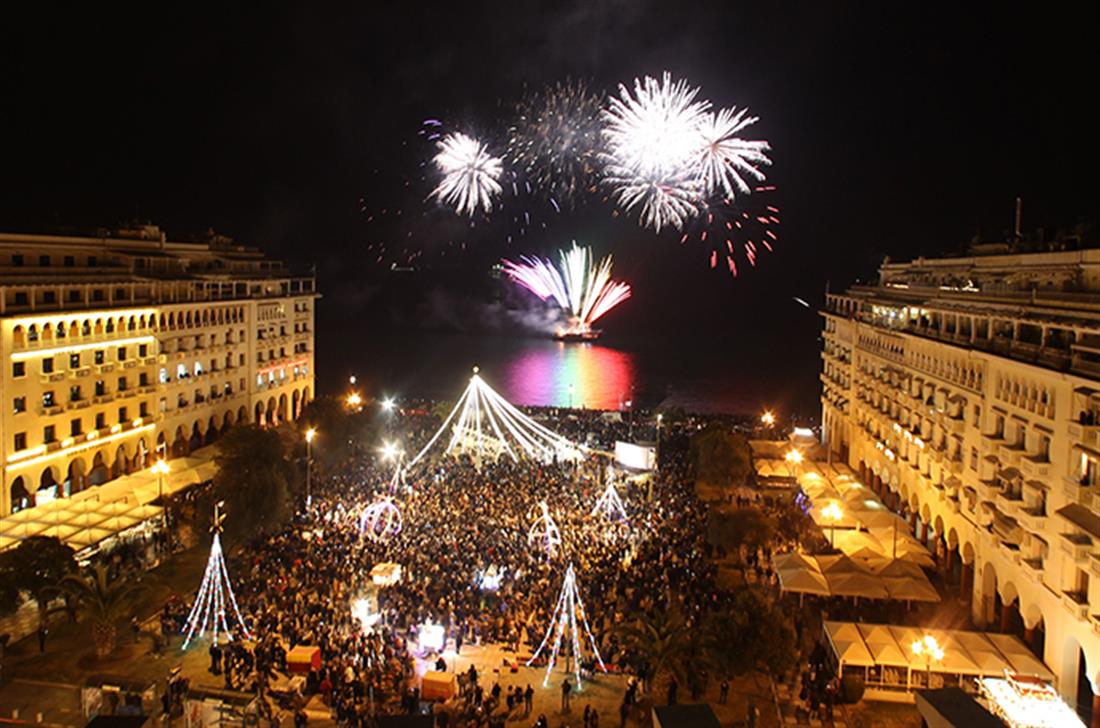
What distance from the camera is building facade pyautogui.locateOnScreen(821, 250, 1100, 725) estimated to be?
19484 mm

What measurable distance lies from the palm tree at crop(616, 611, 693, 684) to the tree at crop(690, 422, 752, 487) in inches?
697

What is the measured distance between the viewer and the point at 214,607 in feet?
74.8

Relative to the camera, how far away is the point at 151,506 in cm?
2880

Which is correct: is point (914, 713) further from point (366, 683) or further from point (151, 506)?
point (151, 506)

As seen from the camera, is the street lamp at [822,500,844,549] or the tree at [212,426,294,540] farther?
the street lamp at [822,500,844,549]

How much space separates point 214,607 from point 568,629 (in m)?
9.18

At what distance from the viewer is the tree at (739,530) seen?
27047 millimetres

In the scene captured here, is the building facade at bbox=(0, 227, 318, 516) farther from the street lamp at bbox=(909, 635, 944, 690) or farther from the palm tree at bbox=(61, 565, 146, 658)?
A: the street lamp at bbox=(909, 635, 944, 690)

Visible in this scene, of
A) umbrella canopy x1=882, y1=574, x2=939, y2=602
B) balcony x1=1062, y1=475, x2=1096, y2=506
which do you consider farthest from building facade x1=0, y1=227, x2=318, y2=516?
balcony x1=1062, y1=475, x2=1096, y2=506

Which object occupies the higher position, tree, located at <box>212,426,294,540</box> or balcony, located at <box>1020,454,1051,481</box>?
balcony, located at <box>1020,454,1051,481</box>

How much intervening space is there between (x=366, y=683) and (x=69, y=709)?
19.4 ft

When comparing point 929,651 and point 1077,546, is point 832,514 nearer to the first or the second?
point 929,651

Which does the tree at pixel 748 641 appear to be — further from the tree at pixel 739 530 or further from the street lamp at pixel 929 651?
the tree at pixel 739 530

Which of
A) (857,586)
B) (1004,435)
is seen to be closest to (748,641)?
(857,586)
